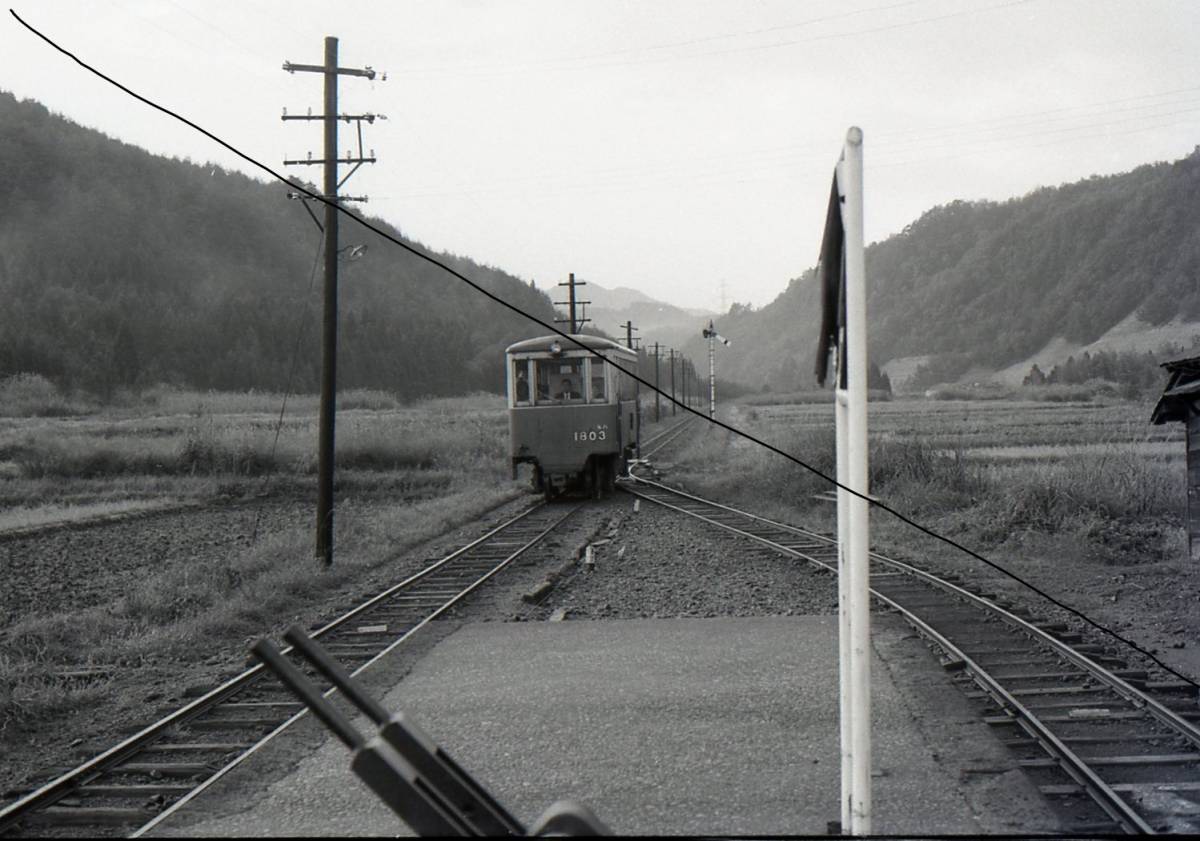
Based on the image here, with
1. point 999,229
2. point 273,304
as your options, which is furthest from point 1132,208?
point 273,304

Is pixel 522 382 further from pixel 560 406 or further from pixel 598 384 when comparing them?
pixel 598 384

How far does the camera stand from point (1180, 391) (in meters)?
12.1

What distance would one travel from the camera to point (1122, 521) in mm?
15430

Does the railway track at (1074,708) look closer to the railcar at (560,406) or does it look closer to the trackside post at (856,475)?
the trackside post at (856,475)

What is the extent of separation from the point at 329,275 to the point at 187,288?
273 ft

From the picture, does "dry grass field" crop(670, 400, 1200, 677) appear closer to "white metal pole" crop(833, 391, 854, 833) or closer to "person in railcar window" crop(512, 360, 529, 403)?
"person in railcar window" crop(512, 360, 529, 403)

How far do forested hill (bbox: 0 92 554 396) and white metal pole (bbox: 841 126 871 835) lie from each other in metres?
68.8

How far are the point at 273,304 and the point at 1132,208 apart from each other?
8037 cm

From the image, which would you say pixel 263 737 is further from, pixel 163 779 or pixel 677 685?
pixel 677 685

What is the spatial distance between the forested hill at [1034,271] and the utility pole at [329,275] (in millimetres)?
90285

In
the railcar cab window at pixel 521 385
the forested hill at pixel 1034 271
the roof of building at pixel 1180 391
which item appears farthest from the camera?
the forested hill at pixel 1034 271

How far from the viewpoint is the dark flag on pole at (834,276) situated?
3203mm

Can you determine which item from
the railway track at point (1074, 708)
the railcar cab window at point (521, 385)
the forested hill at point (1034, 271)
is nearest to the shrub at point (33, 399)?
the railcar cab window at point (521, 385)

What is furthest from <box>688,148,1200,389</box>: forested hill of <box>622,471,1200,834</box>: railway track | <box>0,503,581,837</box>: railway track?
<box>0,503,581,837</box>: railway track
